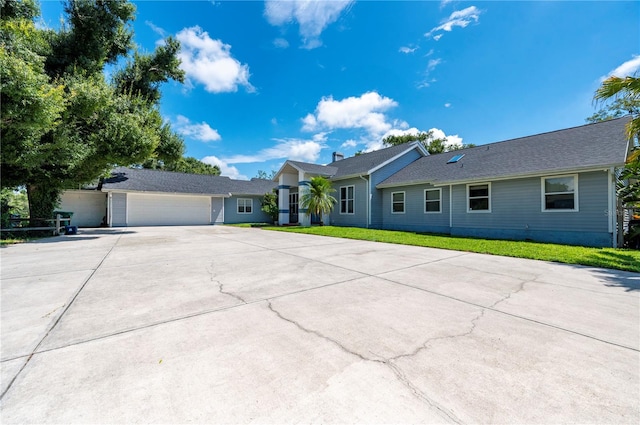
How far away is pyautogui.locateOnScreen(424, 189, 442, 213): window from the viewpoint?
13.6 meters

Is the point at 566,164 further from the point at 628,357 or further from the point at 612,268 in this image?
the point at 628,357

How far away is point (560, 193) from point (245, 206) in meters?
22.0

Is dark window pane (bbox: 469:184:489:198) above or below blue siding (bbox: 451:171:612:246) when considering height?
above

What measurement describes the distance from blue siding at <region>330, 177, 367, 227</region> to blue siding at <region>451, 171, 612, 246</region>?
206 inches

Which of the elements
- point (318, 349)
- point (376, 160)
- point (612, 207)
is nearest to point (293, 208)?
point (376, 160)

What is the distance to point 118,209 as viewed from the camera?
18.2m

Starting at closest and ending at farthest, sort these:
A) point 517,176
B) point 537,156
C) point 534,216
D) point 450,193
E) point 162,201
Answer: point 534,216, point 517,176, point 537,156, point 450,193, point 162,201

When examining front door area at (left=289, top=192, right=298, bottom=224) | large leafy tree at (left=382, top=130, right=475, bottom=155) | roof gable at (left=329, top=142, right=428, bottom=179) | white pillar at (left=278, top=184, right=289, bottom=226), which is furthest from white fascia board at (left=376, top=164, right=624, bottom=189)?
large leafy tree at (left=382, top=130, right=475, bottom=155)

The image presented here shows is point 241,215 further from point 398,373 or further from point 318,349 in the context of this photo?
point 398,373

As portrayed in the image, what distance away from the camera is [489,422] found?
59.4 inches

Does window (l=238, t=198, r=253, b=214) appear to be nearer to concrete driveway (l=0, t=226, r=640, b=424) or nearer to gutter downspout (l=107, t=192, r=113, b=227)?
gutter downspout (l=107, t=192, r=113, b=227)

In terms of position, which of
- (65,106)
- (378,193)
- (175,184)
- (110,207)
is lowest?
(110,207)

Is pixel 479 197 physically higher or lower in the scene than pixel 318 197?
lower

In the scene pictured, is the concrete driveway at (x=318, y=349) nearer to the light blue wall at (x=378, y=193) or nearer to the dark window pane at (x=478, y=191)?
the dark window pane at (x=478, y=191)
